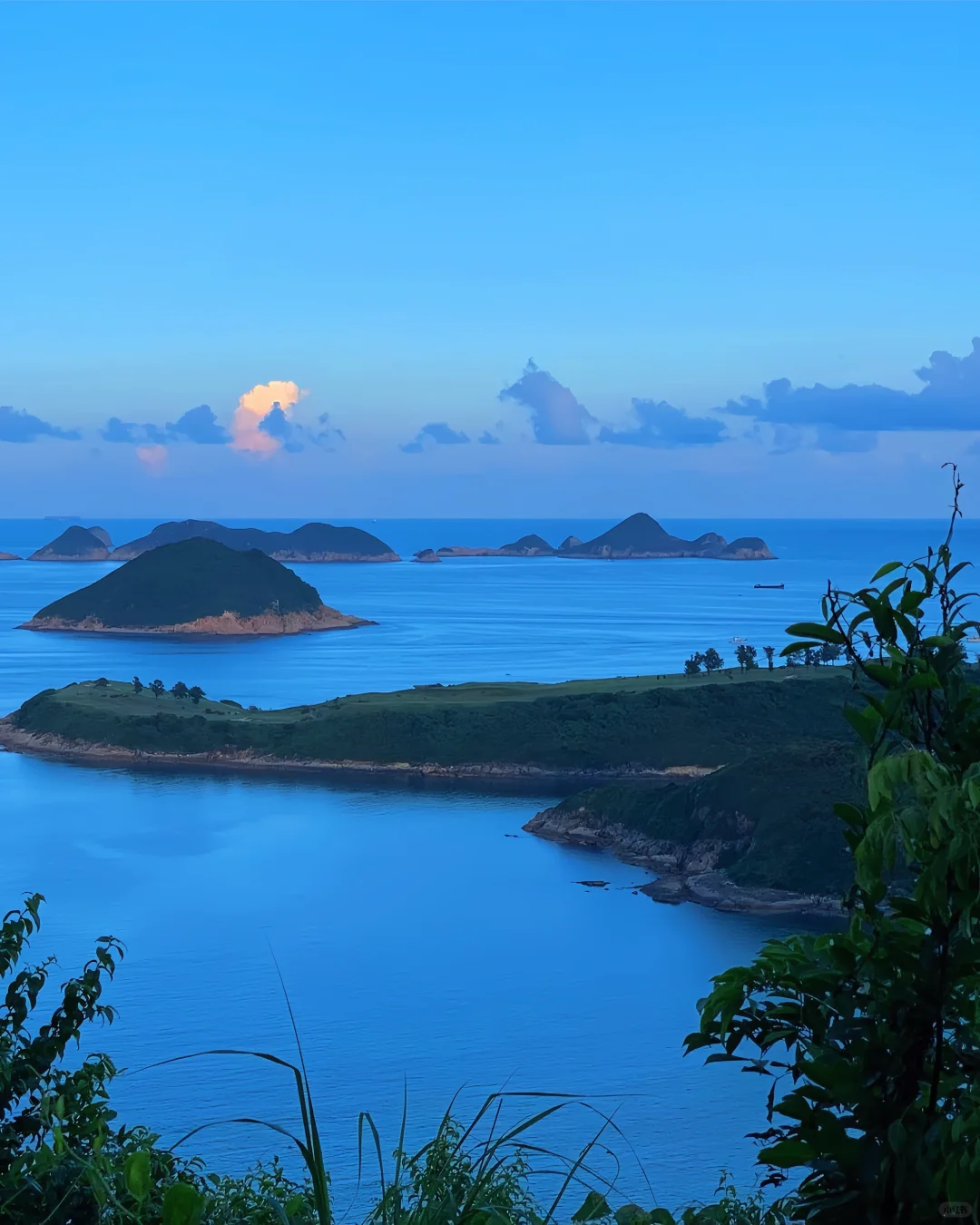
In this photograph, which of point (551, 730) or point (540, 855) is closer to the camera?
point (540, 855)

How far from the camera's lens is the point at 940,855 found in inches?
77.1

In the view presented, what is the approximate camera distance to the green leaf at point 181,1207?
7.63 ft

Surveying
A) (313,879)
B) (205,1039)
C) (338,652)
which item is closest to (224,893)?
(313,879)

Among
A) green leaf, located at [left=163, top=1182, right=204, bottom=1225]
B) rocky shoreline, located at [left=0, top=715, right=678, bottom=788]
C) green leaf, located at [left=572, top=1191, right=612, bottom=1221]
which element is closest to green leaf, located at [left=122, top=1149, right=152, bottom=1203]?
green leaf, located at [left=163, top=1182, right=204, bottom=1225]

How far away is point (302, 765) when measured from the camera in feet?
228

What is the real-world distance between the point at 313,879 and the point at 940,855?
48.5 m

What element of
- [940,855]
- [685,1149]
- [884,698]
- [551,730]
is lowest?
[685,1149]

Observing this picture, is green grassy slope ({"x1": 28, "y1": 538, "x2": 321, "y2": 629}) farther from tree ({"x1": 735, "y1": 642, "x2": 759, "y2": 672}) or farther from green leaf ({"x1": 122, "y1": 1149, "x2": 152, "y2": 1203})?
green leaf ({"x1": 122, "y1": 1149, "x2": 152, "y2": 1203})

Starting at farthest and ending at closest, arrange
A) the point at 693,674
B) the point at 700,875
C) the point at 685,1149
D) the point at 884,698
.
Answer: the point at 693,674 < the point at 700,875 < the point at 685,1149 < the point at 884,698

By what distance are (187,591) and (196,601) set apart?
2199mm

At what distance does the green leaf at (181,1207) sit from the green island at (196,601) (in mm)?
138225

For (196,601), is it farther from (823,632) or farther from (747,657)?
(823,632)

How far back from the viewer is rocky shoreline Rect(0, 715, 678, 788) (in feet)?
215

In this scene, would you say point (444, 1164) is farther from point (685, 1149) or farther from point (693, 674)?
point (693, 674)
